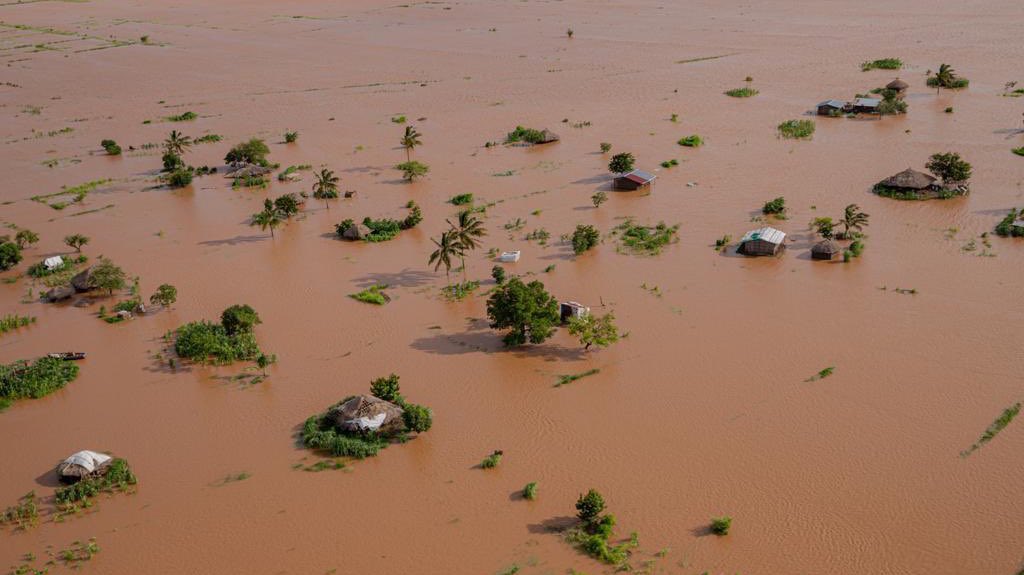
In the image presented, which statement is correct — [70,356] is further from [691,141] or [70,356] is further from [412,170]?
[691,141]

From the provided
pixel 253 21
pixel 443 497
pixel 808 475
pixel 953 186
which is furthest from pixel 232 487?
pixel 253 21

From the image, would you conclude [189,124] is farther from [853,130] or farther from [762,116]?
[853,130]

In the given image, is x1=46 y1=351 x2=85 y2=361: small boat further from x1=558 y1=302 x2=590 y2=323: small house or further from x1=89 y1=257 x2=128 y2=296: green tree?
x1=558 y1=302 x2=590 y2=323: small house

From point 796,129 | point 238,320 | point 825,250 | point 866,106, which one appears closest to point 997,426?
point 825,250

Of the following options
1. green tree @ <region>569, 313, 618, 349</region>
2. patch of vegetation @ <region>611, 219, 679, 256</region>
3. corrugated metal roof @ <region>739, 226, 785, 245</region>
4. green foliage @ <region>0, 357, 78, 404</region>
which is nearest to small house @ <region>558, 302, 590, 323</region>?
green tree @ <region>569, 313, 618, 349</region>

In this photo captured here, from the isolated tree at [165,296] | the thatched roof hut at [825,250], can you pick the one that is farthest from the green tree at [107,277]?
the thatched roof hut at [825,250]

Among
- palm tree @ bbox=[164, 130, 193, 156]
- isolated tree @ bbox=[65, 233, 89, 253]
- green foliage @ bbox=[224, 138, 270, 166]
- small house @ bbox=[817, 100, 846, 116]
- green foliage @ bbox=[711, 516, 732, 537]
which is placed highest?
palm tree @ bbox=[164, 130, 193, 156]
